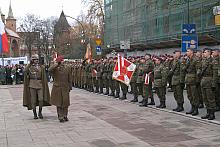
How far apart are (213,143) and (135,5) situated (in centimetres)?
4291

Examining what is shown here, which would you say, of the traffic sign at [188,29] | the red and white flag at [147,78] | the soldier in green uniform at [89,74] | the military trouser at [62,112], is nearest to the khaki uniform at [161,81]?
the red and white flag at [147,78]

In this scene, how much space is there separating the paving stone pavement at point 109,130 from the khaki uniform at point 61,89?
0.41 m

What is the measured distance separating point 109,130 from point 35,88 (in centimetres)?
320

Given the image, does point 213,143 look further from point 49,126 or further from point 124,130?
point 49,126

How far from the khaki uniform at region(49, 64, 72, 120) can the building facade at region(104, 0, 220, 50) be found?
1555cm

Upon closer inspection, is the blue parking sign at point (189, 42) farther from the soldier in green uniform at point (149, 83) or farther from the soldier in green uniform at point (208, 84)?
the soldier in green uniform at point (208, 84)

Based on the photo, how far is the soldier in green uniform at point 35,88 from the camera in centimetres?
1239

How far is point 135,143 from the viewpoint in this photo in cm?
864

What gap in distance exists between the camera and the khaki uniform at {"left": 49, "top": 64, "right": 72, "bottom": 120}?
11875 millimetres

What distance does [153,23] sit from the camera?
45875mm

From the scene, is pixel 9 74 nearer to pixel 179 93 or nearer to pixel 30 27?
pixel 179 93

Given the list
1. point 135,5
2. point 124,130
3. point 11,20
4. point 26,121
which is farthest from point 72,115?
point 11,20

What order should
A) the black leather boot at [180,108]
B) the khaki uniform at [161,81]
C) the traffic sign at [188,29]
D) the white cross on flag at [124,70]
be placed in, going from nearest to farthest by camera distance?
the black leather boot at [180,108] → the khaki uniform at [161,81] → the traffic sign at [188,29] → the white cross on flag at [124,70]

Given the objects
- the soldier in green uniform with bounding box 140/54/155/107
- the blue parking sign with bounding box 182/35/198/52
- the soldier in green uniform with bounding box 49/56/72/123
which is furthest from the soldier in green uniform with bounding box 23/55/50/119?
the blue parking sign with bounding box 182/35/198/52
